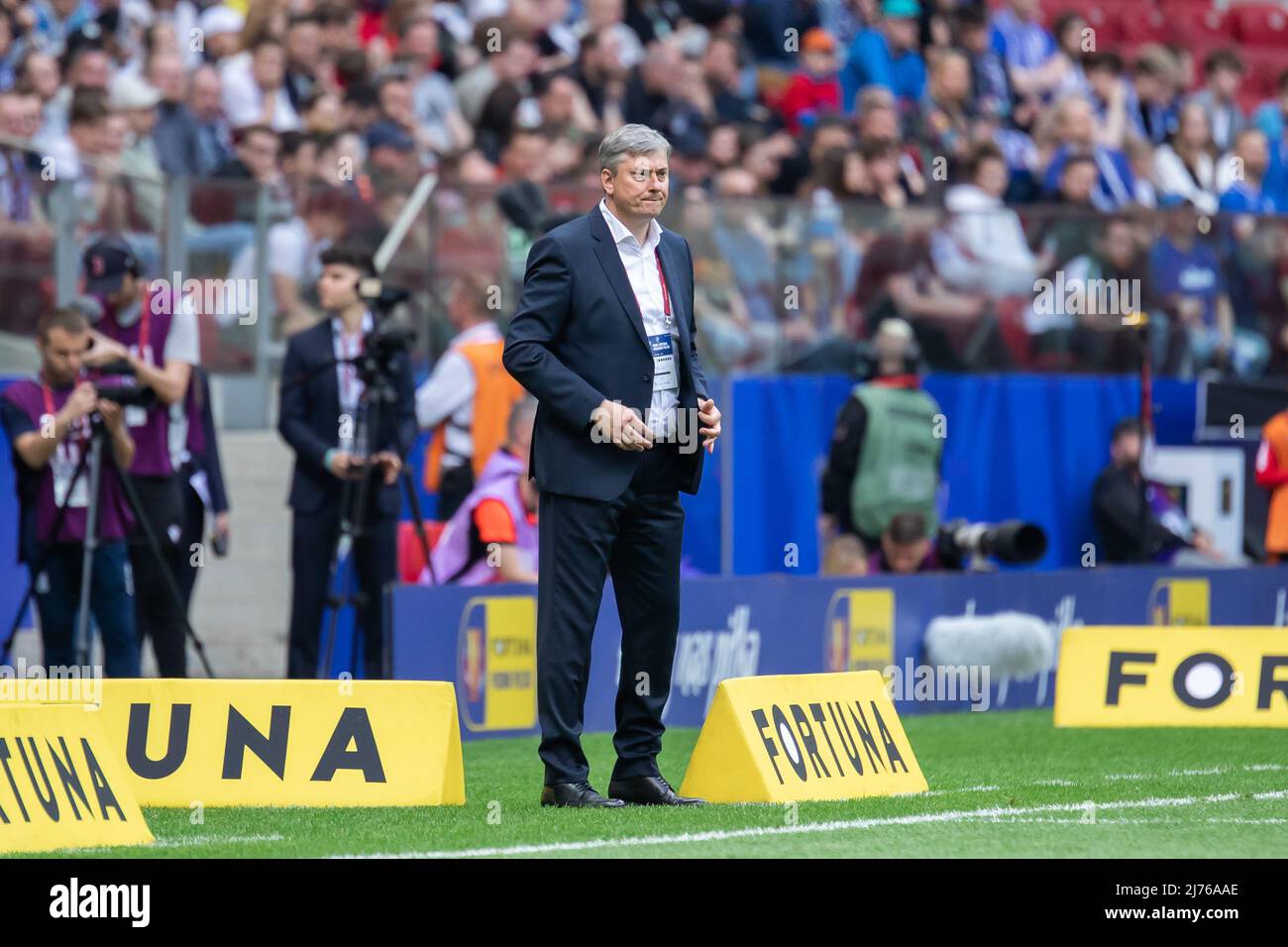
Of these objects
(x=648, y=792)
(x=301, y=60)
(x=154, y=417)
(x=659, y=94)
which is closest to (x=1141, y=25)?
(x=659, y=94)

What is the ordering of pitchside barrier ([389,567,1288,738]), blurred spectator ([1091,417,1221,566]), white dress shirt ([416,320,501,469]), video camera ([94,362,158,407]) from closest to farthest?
video camera ([94,362,158,407]), pitchside barrier ([389,567,1288,738]), white dress shirt ([416,320,501,469]), blurred spectator ([1091,417,1221,566])

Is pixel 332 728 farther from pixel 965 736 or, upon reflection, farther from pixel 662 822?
pixel 965 736

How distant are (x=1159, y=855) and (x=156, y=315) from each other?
607 cm

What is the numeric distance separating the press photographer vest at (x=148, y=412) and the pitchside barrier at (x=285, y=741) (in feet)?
10.2

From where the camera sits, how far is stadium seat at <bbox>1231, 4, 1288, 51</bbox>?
2342cm

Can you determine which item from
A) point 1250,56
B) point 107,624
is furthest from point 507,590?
point 1250,56

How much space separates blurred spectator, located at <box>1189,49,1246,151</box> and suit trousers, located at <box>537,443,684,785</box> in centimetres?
1279

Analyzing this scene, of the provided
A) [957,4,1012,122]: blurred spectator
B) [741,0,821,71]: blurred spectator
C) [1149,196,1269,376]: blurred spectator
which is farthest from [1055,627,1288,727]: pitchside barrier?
[957,4,1012,122]: blurred spectator

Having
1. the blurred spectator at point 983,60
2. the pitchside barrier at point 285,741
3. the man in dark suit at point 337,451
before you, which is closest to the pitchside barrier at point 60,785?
the pitchside barrier at point 285,741

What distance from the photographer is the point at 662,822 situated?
24.0 feet

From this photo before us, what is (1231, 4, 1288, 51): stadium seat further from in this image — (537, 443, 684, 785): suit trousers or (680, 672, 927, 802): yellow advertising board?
(537, 443, 684, 785): suit trousers

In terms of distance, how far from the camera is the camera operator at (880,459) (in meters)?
13.6

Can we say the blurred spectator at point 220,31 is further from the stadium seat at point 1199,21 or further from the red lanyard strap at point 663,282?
the stadium seat at point 1199,21

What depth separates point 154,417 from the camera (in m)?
11.1
